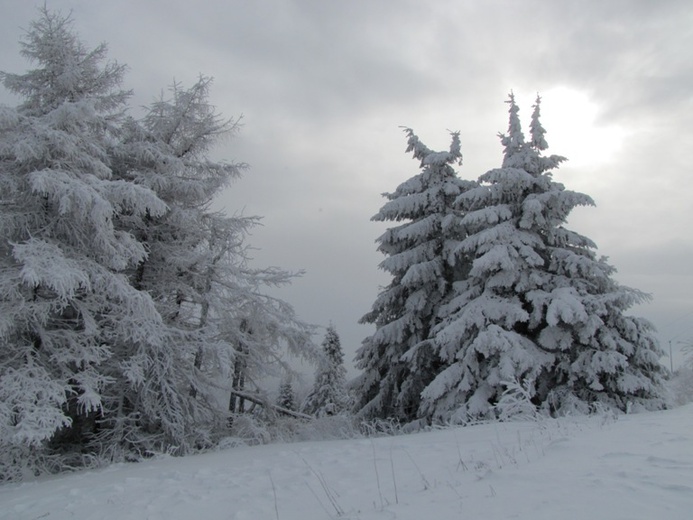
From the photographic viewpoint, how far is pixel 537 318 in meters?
12.5

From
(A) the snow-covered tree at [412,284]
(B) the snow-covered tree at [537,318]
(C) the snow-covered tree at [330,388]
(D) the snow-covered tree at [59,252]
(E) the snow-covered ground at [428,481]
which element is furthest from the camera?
(C) the snow-covered tree at [330,388]

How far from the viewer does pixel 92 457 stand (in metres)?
10.3

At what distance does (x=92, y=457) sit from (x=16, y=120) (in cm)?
744

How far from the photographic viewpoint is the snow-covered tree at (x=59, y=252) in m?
8.98

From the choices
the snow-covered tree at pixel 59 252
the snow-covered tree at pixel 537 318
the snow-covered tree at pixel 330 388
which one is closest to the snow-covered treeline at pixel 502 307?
the snow-covered tree at pixel 537 318

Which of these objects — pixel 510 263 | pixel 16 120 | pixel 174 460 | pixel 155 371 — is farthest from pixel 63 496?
pixel 510 263

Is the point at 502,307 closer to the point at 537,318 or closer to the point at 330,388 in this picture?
the point at 537,318

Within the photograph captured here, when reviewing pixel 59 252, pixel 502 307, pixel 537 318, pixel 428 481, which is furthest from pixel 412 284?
pixel 428 481

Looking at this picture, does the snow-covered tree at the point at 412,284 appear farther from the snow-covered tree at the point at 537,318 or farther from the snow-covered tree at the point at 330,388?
the snow-covered tree at the point at 330,388

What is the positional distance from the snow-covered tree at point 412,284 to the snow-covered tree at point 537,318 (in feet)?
4.09

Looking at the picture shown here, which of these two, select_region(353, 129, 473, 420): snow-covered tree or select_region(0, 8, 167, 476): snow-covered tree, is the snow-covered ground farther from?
select_region(353, 129, 473, 420): snow-covered tree

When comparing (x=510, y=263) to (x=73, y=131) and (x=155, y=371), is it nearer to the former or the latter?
(x=155, y=371)

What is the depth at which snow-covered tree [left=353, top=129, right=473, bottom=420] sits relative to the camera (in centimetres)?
1523

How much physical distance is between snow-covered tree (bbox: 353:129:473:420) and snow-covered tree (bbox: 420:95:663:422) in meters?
1.25
